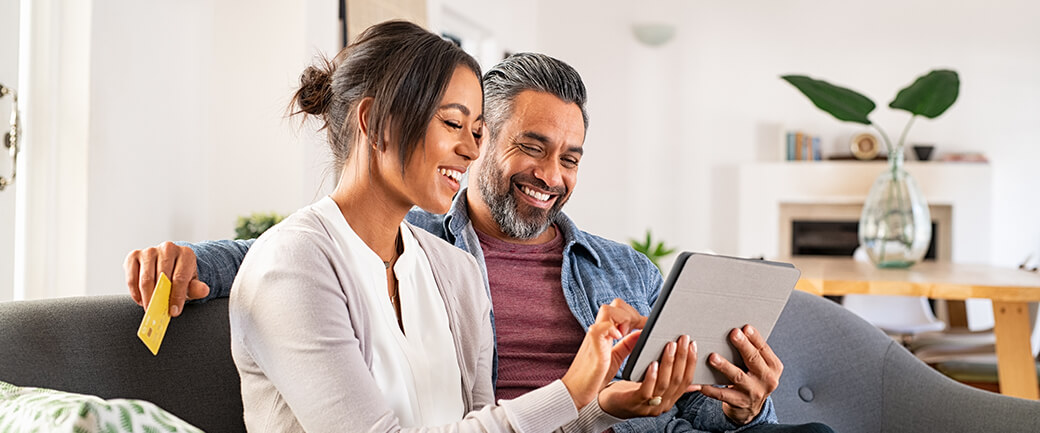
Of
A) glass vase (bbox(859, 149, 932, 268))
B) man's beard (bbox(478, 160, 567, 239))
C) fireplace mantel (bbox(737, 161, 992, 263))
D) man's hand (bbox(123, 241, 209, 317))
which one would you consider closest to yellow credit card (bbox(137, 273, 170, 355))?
man's hand (bbox(123, 241, 209, 317))

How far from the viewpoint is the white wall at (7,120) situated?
2504 mm

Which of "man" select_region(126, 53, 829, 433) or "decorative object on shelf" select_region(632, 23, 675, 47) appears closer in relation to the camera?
"man" select_region(126, 53, 829, 433)

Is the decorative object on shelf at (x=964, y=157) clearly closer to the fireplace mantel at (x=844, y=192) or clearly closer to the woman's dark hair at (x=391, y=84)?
the fireplace mantel at (x=844, y=192)

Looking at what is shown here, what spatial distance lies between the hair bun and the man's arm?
248mm

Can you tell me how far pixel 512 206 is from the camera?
5.62 feet

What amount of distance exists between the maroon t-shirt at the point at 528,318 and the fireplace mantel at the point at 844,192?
16.3 ft

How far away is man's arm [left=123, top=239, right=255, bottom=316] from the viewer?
116cm

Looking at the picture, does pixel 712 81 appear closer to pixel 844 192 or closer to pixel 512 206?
pixel 844 192

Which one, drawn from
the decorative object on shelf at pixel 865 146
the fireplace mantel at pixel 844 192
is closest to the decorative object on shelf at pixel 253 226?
the fireplace mantel at pixel 844 192

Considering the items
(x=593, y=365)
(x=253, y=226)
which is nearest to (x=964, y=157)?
(x=253, y=226)

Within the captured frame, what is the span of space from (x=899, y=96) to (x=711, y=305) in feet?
8.01

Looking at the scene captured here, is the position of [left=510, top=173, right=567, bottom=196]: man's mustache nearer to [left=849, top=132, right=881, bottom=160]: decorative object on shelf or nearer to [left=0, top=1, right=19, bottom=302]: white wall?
[left=0, top=1, right=19, bottom=302]: white wall

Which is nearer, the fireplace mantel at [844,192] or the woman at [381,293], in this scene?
the woman at [381,293]

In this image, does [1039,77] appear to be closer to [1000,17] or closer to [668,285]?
[1000,17]
